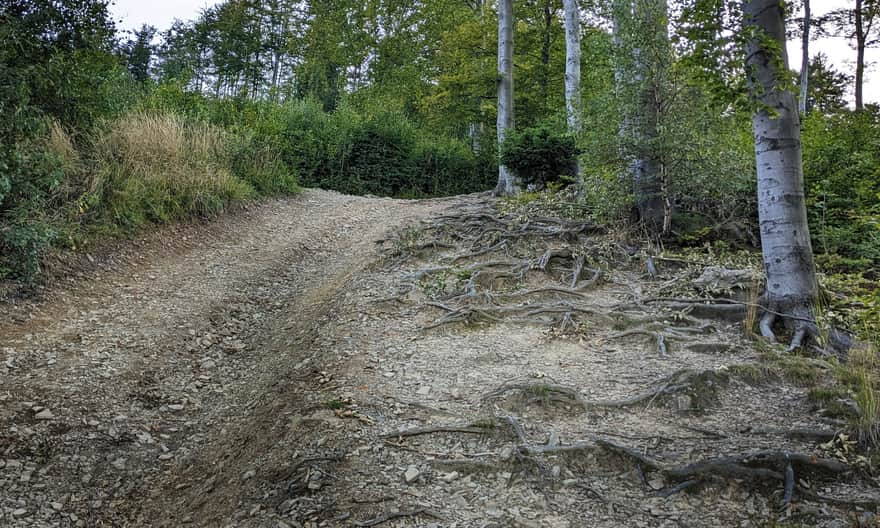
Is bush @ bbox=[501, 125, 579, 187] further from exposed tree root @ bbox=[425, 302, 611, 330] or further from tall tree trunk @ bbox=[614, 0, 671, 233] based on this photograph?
exposed tree root @ bbox=[425, 302, 611, 330]

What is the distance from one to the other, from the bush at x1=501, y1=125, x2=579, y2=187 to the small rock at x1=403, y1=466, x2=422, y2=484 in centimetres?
782

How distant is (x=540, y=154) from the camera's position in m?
10.6

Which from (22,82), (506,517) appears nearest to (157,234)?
(22,82)

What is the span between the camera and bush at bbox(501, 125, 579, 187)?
10.3m

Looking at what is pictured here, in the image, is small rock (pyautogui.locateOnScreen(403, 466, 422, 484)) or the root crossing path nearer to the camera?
the root crossing path

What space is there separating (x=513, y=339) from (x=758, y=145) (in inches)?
114

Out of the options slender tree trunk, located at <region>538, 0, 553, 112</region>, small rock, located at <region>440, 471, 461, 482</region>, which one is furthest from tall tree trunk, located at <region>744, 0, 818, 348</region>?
slender tree trunk, located at <region>538, 0, 553, 112</region>

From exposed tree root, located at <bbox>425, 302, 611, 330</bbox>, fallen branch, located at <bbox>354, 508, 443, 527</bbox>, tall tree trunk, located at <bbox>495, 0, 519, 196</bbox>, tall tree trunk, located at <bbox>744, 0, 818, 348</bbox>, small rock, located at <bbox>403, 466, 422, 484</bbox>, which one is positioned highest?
tall tree trunk, located at <bbox>495, 0, 519, 196</bbox>

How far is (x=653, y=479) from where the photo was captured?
2912mm

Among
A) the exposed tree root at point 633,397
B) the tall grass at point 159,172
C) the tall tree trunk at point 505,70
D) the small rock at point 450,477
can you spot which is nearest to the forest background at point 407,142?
the tall grass at point 159,172

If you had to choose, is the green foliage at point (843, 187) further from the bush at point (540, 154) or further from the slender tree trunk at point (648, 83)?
the bush at point (540, 154)

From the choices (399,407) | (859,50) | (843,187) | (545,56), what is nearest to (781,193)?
(399,407)

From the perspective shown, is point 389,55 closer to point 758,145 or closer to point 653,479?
point 758,145

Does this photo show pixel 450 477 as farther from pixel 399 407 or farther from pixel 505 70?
pixel 505 70
